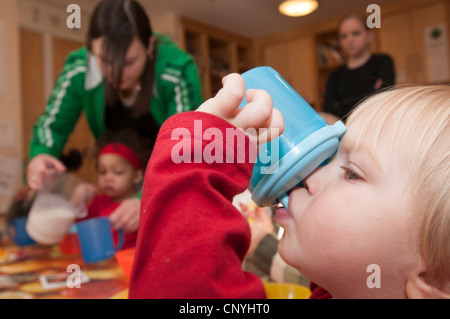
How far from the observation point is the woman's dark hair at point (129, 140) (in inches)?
44.5

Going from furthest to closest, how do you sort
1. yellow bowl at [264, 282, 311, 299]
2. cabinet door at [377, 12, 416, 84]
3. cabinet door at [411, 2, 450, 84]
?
cabinet door at [377, 12, 416, 84], cabinet door at [411, 2, 450, 84], yellow bowl at [264, 282, 311, 299]

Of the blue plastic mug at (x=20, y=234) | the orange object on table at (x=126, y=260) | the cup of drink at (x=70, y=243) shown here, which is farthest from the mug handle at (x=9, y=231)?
the orange object on table at (x=126, y=260)

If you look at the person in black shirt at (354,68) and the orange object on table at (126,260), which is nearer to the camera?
the orange object on table at (126,260)

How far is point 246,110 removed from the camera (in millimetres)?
396

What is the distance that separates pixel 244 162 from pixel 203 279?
0.42 feet

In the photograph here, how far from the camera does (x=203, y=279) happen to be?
1.09 feet

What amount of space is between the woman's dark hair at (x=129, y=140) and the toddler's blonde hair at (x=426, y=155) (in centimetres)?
75

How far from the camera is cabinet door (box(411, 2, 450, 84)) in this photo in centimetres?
331

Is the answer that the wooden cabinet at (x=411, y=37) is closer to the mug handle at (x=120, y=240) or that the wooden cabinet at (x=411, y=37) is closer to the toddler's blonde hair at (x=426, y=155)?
the mug handle at (x=120, y=240)

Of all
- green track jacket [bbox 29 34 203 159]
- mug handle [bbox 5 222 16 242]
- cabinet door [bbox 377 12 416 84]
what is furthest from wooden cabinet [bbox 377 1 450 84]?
mug handle [bbox 5 222 16 242]

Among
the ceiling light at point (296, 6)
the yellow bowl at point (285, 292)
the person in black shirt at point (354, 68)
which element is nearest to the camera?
the yellow bowl at point (285, 292)

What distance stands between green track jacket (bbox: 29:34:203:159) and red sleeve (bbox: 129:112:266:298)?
0.60 meters

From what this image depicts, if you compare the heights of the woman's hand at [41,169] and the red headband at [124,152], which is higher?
the red headband at [124,152]

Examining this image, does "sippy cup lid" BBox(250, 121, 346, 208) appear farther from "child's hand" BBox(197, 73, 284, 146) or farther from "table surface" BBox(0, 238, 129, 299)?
"table surface" BBox(0, 238, 129, 299)
